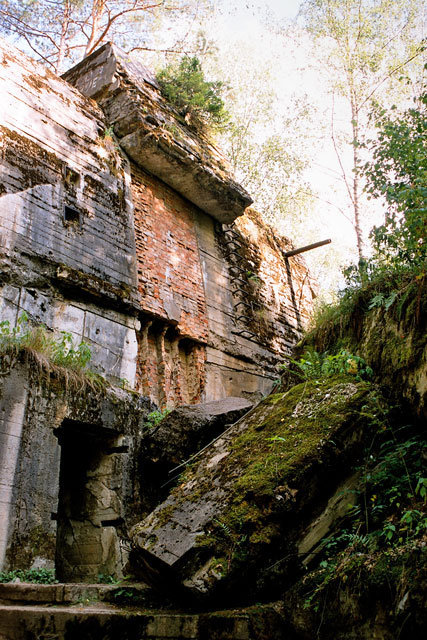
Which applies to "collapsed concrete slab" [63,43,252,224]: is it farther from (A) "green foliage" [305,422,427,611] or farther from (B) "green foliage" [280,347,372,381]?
(A) "green foliage" [305,422,427,611]

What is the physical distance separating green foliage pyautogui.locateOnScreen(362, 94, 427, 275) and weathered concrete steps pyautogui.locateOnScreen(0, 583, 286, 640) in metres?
2.67

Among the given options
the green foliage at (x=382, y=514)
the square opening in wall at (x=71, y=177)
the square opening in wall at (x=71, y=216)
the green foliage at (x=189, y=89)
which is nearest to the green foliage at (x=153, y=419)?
the square opening in wall at (x=71, y=216)

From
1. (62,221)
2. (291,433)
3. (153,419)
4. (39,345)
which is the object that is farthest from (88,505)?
(62,221)

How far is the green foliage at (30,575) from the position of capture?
4.77 m

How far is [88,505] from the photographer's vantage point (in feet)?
21.0

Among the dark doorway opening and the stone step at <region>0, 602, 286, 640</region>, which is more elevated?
the dark doorway opening

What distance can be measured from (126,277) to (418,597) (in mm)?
6961

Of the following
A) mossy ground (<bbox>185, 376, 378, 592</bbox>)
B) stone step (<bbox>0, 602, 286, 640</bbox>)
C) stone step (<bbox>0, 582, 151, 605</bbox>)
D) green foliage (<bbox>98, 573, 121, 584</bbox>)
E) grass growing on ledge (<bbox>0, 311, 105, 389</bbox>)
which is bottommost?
stone step (<bbox>0, 602, 286, 640</bbox>)

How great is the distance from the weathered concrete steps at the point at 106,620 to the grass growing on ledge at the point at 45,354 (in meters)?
2.62

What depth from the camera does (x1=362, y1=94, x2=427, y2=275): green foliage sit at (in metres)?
4.53

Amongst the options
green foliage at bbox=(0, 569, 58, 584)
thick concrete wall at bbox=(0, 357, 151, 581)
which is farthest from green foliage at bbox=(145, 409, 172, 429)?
green foliage at bbox=(0, 569, 58, 584)

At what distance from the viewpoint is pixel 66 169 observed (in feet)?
27.8

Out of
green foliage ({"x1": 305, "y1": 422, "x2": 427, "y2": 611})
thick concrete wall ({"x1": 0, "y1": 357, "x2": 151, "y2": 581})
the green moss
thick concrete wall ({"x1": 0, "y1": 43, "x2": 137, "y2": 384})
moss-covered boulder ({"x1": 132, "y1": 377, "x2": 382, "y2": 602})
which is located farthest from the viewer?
thick concrete wall ({"x1": 0, "y1": 43, "x2": 137, "y2": 384})

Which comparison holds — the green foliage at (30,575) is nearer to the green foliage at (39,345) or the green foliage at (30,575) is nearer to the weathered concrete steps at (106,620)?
the weathered concrete steps at (106,620)
